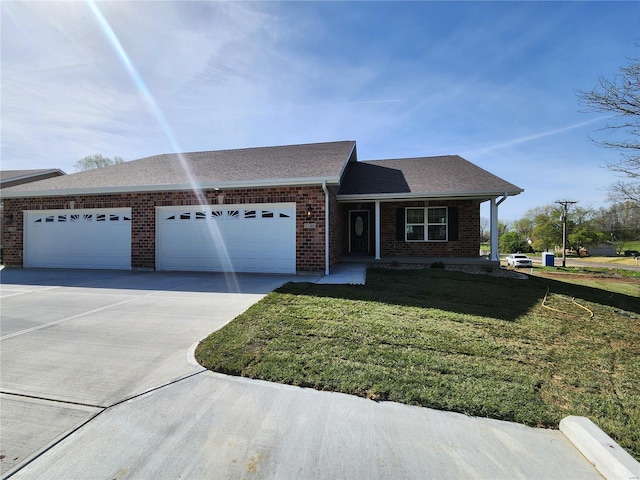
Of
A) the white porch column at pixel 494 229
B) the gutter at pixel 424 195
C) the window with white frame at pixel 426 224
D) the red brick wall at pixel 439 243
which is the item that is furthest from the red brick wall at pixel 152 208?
the white porch column at pixel 494 229

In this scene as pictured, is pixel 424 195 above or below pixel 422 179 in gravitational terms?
below

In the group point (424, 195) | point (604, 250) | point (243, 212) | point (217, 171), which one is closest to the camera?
point (243, 212)

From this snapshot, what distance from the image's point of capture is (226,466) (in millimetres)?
2031

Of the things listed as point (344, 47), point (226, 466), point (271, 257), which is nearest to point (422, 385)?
point (226, 466)

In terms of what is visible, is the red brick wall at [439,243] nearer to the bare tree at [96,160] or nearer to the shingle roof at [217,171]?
the shingle roof at [217,171]

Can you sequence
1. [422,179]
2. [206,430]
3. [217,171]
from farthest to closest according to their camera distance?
[422,179]
[217,171]
[206,430]

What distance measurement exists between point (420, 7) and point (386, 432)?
8.82 m

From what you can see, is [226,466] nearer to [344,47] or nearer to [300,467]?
[300,467]

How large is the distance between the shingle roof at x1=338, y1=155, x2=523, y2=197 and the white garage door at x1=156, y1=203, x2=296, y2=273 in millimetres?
3026

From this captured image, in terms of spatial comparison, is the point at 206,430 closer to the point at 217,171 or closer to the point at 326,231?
the point at 326,231

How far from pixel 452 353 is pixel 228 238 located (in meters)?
7.71

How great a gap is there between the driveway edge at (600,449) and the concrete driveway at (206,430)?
0.06 m

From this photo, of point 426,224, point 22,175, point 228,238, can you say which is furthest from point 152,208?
point 22,175

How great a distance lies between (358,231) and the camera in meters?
13.7
